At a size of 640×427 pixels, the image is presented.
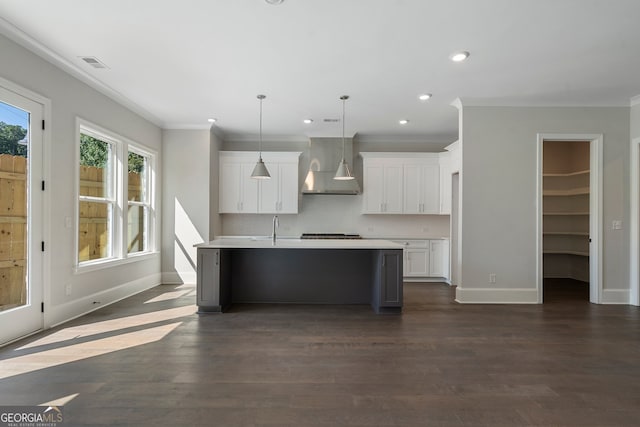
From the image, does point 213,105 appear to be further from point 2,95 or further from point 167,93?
point 2,95

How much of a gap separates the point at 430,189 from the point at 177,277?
492cm

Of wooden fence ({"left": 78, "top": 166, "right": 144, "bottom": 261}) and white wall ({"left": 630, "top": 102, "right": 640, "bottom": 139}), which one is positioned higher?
white wall ({"left": 630, "top": 102, "right": 640, "bottom": 139})

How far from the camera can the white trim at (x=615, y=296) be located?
15.3ft

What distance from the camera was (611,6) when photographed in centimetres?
257

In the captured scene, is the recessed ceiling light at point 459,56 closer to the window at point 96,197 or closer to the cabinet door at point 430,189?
the cabinet door at point 430,189

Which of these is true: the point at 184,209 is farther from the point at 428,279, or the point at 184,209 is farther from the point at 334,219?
the point at 428,279

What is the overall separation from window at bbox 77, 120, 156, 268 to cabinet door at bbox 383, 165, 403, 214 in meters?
4.19

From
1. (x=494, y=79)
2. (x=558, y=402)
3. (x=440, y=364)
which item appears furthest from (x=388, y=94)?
(x=558, y=402)

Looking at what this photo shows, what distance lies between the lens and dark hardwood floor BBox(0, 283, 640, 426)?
2006 millimetres

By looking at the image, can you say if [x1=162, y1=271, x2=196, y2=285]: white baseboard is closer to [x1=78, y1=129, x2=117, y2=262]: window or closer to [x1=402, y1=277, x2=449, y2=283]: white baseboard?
[x1=78, y1=129, x2=117, y2=262]: window

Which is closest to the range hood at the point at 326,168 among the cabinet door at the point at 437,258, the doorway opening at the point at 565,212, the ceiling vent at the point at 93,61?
the cabinet door at the point at 437,258

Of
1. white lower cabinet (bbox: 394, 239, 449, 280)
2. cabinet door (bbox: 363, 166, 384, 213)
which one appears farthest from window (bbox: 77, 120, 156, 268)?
white lower cabinet (bbox: 394, 239, 449, 280)

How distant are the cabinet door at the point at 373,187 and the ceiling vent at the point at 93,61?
4.40 metres

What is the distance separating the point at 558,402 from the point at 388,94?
12.0ft
